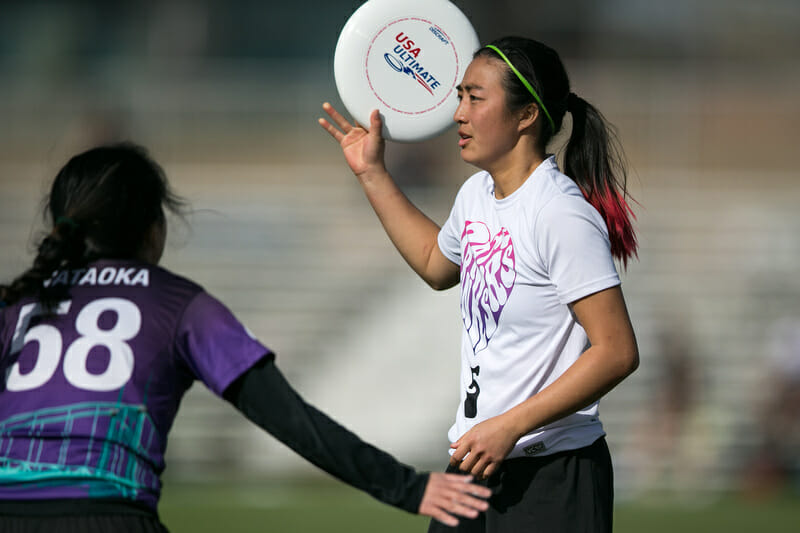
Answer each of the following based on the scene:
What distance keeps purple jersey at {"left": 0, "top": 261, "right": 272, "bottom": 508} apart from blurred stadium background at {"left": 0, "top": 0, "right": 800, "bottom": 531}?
659 centimetres

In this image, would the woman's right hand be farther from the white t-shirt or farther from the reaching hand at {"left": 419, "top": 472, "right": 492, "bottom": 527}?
the reaching hand at {"left": 419, "top": 472, "right": 492, "bottom": 527}

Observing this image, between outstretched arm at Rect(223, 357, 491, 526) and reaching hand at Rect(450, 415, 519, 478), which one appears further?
reaching hand at Rect(450, 415, 519, 478)

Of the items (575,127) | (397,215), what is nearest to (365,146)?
(397,215)

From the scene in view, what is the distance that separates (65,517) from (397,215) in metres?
1.41

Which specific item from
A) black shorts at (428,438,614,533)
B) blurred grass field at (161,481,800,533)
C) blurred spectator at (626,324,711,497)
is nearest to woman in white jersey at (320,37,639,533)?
black shorts at (428,438,614,533)

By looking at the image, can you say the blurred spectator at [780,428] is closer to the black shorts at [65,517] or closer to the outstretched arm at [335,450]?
the outstretched arm at [335,450]

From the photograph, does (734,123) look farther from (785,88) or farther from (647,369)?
(647,369)

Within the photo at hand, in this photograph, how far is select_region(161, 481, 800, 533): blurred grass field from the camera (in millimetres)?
7820

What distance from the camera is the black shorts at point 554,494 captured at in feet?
9.39

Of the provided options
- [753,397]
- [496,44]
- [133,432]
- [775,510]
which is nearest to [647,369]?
[753,397]

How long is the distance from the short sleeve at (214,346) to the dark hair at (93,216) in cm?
27

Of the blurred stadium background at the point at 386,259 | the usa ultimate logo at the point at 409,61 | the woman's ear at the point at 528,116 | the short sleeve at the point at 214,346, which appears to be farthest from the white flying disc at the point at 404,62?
the blurred stadium background at the point at 386,259

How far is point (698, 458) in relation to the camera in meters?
10.6

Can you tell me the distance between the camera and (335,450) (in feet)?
7.99
